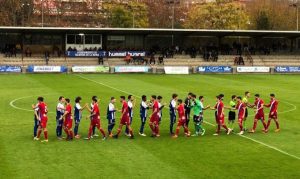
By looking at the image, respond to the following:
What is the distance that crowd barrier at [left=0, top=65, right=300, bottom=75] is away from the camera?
55.4 m

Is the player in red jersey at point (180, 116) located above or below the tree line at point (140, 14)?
below

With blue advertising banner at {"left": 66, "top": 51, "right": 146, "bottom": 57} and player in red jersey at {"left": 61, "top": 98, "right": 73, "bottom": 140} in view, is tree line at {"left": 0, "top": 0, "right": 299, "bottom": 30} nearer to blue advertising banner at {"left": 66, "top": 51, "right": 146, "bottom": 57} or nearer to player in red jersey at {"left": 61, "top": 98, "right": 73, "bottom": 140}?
blue advertising banner at {"left": 66, "top": 51, "right": 146, "bottom": 57}

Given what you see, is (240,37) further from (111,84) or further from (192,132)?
(192,132)

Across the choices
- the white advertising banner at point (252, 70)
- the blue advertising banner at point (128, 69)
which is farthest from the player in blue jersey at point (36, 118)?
the white advertising banner at point (252, 70)

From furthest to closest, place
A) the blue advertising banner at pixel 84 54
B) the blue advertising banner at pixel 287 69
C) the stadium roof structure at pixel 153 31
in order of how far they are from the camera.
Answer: the blue advertising banner at pixel 84 54 < the blue advertising banner at pixel 287 69 < the stadium roof structure at pixel 153 31

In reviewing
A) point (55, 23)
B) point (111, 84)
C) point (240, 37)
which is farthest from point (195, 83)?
point (55, 23)

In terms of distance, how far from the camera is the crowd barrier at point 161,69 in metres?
55.4

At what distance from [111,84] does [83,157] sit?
2653 cm

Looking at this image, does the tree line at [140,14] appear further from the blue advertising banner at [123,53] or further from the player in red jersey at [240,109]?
the player in red jersey at [240,109]

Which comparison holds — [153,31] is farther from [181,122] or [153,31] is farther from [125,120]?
[125,120]

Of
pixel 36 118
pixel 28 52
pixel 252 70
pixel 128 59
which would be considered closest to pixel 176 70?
pixel 128 59

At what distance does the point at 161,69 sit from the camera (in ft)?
189

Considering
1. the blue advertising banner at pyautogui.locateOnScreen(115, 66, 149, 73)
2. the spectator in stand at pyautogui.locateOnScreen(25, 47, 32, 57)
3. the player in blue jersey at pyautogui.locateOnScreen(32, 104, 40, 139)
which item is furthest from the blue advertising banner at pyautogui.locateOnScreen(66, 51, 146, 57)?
the player in blue jersey at pyautogui.locateOnScreen(32, 104, 40, 139)

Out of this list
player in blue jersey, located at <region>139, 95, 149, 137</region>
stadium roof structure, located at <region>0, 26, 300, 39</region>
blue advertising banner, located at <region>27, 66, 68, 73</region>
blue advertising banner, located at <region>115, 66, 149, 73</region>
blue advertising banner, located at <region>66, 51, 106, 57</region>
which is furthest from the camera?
blue advertising banner, located at <region>66, 51, 106, 57</region>
